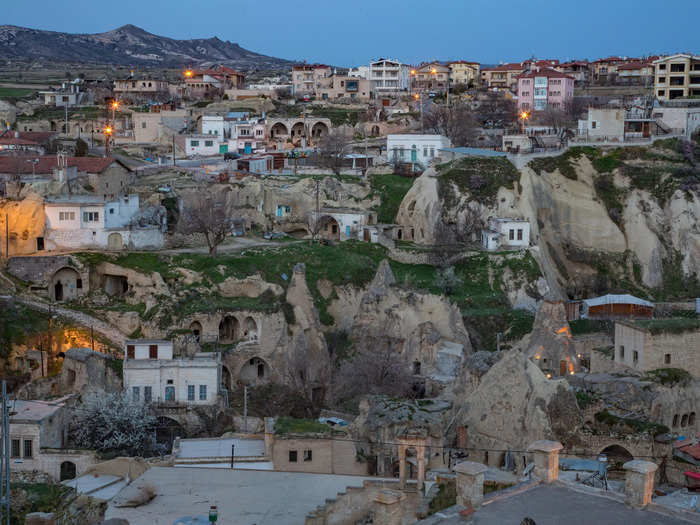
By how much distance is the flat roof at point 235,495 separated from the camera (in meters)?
24.7

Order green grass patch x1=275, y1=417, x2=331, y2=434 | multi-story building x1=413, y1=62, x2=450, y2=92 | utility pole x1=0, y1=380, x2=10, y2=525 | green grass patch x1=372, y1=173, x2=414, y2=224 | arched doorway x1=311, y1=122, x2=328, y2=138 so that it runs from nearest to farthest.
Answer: utility pole x1=0, y1=380, x2=10, y2=525 → green grass patch x1=275, y1=417, x2=331, y2=434 → green grass patch x1=372, y1=173, x2=414, y2=224 → arched doorway x1=311, y1=122, x2=328, y2=138 → multi-story building x1=413, y1=62, x2=450, y2=92

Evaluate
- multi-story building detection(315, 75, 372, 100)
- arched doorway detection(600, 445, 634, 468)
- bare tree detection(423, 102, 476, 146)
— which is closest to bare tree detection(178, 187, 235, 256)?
bare tree detection(423, 102, 476, 146)

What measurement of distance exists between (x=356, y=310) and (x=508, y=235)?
1117cm

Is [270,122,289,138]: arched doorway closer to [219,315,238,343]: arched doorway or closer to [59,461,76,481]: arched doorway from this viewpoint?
[219,315,238,343]: arched doorway

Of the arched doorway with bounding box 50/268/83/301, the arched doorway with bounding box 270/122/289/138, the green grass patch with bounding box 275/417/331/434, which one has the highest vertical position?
the arched doorway with bounding box 270/122/289/138

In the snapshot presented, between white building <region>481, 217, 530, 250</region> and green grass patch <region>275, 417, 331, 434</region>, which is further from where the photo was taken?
white building <region>481, 217, 530, 250</region>

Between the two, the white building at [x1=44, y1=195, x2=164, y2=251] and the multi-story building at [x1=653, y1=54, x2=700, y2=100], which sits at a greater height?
the multi-story building at [x1=653, y1=54, x2=700, y2=100]

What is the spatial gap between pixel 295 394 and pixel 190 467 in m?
19.5

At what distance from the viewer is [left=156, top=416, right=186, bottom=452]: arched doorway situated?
144 ft

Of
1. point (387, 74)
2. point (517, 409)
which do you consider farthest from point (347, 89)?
point (517, 409)

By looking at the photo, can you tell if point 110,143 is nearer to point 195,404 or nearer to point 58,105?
point 58,105

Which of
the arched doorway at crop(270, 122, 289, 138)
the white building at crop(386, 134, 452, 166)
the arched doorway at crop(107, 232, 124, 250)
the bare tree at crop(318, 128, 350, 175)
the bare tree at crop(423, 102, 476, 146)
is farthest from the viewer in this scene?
the arched doorway at crop(270, 122, 289, 138)

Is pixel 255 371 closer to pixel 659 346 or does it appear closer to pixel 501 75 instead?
pixel 659 346

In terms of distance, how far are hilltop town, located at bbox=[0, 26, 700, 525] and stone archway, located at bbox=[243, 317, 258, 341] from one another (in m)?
0.15
